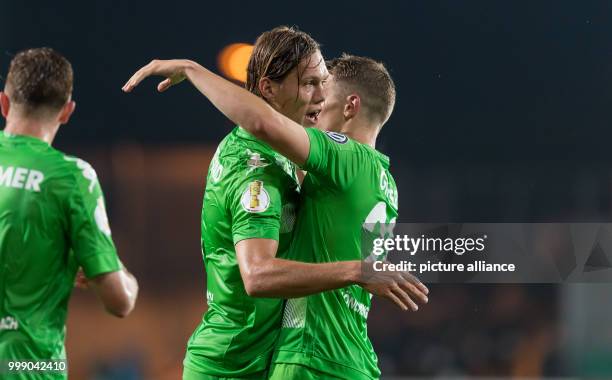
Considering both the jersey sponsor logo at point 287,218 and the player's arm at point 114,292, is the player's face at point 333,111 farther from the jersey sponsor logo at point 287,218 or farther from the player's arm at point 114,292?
the player's arm at point 114,292

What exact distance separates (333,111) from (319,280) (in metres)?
0.90

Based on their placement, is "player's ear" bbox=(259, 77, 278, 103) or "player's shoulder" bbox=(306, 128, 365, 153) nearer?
"player's shoulder" bbox=(306, 128, 365, 153)

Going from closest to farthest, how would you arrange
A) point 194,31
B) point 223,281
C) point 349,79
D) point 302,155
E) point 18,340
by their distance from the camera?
point 18,340 → point 302,155 → point 223,281 → point 349,79 → point 194,31

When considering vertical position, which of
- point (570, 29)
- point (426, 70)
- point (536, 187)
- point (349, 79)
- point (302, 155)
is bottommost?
point (302, 155)

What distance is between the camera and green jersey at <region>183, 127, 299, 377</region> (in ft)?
8.98

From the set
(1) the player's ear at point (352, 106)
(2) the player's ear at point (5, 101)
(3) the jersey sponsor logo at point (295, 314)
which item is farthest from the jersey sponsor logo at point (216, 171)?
(2) the player's ear at point (5, 101)

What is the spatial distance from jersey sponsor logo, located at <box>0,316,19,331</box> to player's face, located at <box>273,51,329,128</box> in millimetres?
1058

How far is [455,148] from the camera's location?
614 cm

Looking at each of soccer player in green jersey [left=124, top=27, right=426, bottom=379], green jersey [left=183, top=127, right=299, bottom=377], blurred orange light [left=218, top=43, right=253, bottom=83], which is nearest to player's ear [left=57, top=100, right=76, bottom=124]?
soccer player in green jersey [left=124, top=27, right=426, bottom=379]

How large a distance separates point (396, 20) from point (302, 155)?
370cm

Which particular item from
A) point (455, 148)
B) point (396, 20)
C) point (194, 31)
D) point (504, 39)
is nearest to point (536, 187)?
point (455, 148)

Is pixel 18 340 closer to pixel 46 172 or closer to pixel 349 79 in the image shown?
pixel 46 172

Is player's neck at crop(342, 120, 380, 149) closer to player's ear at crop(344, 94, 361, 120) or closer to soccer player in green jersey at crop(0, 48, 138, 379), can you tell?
player's ear at crop(344, 94, 361, 120)

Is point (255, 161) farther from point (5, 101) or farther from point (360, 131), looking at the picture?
point (5, 101)
